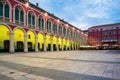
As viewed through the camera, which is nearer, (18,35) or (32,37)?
(18,35)

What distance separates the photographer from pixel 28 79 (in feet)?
16.9

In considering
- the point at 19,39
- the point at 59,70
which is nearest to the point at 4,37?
the point at 19,39

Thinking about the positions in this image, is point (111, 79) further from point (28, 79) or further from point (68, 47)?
point (68, 47)

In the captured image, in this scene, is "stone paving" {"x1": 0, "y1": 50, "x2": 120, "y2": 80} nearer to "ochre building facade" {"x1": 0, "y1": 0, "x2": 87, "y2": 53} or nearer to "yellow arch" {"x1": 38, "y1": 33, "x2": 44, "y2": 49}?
"ochre building facade" {"x1": 0, "y1": 0, "x2": 87, "y2": 53}

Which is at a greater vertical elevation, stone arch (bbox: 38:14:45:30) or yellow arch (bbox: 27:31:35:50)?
stone arch (bbox: 38:14:45:30)

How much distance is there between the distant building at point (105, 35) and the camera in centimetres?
7206

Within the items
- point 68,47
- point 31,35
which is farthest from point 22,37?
point 68,47

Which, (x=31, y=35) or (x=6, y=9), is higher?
(x=6, y=9)

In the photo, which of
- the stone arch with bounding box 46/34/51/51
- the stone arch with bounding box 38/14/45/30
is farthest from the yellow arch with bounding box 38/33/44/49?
the stone arch with bounding box 46/34/51/51

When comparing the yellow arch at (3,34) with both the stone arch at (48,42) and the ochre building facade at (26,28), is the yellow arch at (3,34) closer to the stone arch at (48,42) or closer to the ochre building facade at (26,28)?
the ochre building facade at (26,28)

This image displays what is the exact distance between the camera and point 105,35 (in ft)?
247

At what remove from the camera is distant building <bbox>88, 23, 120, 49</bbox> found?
7206 cm

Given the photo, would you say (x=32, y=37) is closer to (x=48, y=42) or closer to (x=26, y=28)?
(x=26, y=28)

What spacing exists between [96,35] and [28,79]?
254 ft
